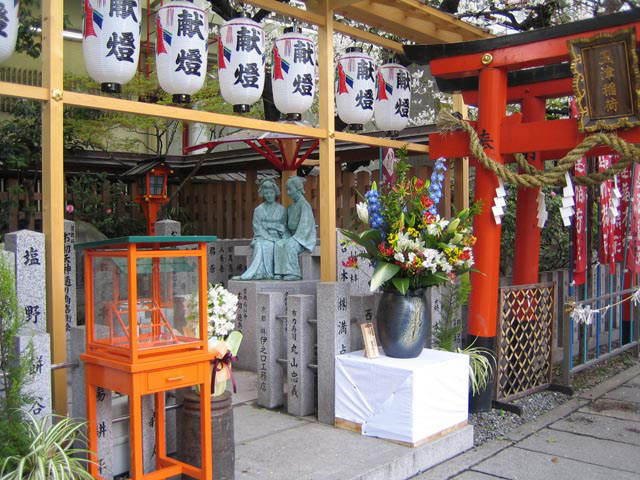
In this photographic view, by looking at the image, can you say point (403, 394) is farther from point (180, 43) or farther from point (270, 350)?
point (180, 43)

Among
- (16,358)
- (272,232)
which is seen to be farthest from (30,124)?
(16,358)

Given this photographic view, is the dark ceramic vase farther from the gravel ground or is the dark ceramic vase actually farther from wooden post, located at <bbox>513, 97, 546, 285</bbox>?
wooden post, located at <bbox>513, 97, 546, 285</bbox>

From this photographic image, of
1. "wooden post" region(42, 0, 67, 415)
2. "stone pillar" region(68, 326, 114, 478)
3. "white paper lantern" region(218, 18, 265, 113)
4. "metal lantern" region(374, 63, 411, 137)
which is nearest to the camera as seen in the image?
"stone pillar" region(68, 326, 114, 478)

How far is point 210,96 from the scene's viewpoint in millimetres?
13711

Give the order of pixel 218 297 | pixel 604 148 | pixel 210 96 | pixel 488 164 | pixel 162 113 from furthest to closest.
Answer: pixel 210 96 → pixel 604 148 → pixel 488 164 → pixel 162 113 → pixel 218 297

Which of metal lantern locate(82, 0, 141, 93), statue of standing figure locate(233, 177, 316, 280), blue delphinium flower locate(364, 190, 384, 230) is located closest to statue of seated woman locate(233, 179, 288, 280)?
statue of standing figure locate(233, 177, 316, 280)

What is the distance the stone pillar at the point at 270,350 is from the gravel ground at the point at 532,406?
1.92m

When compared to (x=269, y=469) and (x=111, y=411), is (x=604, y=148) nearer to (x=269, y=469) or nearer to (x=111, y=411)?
(x=269, y=469)

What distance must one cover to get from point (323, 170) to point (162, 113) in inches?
77.0

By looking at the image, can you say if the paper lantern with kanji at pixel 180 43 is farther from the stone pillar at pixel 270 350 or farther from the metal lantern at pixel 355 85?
the stone pillar at pixel 270 350

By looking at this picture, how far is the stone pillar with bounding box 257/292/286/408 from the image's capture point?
6.16m

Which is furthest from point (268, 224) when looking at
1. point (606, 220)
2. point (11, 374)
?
point (11, 374)

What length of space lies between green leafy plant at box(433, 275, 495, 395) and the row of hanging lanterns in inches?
81.6

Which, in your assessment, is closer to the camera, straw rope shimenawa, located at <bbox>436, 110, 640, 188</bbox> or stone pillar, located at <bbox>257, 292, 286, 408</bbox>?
straw rope shimenawa, located at <bbox>436, 110, 640, 188</bbox>
